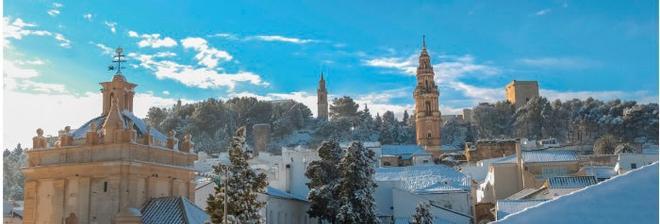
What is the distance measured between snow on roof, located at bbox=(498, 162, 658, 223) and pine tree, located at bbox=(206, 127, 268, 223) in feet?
47.0

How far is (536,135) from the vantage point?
105562 mm

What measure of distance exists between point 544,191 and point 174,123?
248 feet

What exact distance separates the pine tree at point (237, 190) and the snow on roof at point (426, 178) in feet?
71.7

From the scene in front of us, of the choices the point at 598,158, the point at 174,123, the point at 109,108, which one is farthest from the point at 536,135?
the point at 109,108

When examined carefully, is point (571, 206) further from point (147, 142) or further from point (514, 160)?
point (514, 160)

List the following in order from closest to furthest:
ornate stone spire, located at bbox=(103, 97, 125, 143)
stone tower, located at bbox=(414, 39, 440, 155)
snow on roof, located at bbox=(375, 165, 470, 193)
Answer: ornate stone spire, located at bbox=(103, 97, 125, 143) < snow on roof, located at bbox=(375, 165, 470, 193) < stone tower, located at bbox=(414, 39, 440, 155)

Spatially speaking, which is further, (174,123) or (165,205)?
(174,123)

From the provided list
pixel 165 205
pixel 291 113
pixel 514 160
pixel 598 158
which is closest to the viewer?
pixel 165 205

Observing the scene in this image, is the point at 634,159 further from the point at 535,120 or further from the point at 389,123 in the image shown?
the point at 389,123

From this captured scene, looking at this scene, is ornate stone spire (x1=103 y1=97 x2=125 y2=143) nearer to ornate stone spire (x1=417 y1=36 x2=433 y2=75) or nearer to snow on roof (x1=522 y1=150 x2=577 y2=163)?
snow on roof (x1=522 y1=150 x2=577 y2=163)

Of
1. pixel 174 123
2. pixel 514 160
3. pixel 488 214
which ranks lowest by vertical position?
pixel 488 214

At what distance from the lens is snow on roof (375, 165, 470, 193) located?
44094 mm

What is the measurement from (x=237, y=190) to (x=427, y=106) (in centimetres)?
6625

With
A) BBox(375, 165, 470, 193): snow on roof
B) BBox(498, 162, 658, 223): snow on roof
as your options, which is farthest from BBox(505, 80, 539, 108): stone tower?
BBox(498, 162, 658, 223): snow on roof
